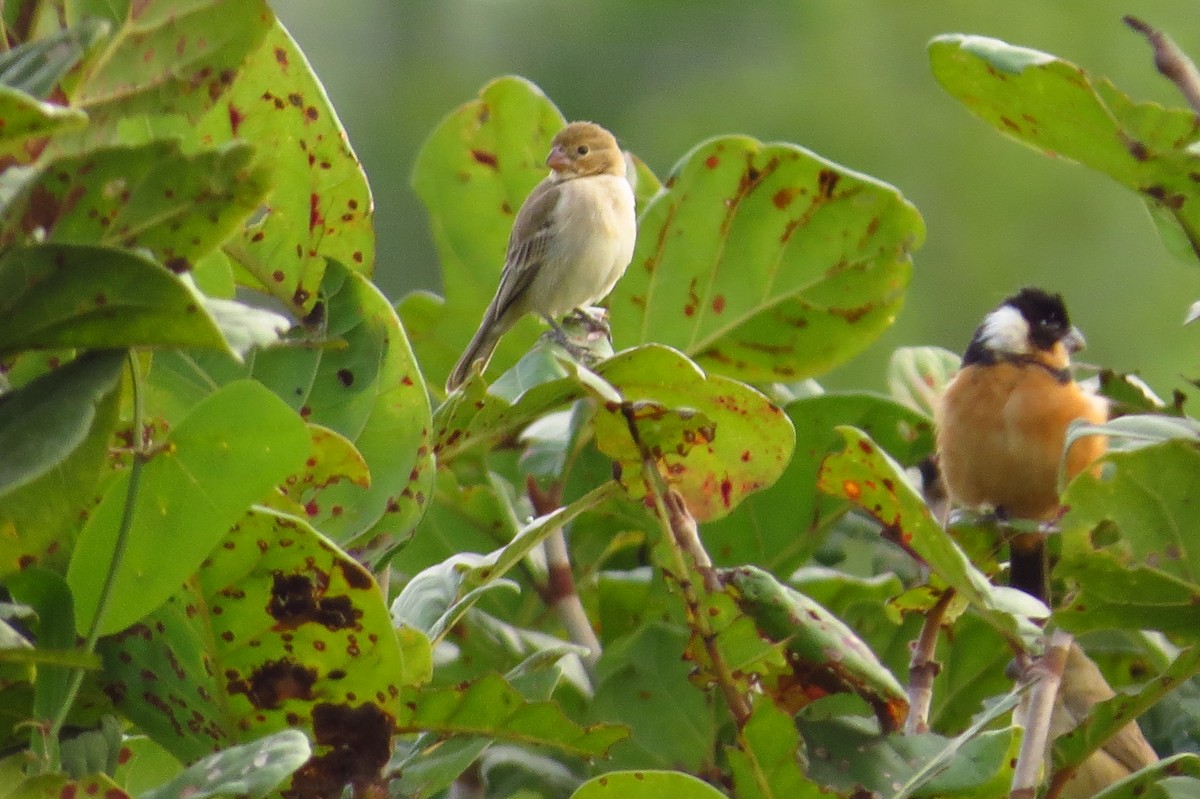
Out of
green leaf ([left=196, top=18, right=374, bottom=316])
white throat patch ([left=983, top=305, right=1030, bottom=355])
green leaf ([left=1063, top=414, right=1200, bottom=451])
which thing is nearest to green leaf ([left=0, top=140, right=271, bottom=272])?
green leaf ([left=196, top=18, right=374, bottom=316])

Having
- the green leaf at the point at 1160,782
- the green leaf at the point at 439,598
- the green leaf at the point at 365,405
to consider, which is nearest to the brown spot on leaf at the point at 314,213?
the green leaf at the point at 365,405

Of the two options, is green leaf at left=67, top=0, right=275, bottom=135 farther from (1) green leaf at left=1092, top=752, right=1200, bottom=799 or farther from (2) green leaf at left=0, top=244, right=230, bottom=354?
(1) green leaf at left=1092, top=752, right=1200, bottom=799

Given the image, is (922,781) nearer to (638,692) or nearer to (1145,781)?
(1145,781)

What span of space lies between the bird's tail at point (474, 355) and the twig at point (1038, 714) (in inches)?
33.2

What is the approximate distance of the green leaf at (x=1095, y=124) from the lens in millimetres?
1108

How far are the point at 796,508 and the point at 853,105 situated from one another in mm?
12399

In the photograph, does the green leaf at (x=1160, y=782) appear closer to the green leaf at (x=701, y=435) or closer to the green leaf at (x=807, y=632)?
the green leaf at (x=807, y=632)

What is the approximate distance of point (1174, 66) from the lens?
3.47 feet

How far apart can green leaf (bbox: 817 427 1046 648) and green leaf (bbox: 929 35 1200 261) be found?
0.28 meters

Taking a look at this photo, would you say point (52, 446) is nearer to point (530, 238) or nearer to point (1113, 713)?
point (1113, 713)

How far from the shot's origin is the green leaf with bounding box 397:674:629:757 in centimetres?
104

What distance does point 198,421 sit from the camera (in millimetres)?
835

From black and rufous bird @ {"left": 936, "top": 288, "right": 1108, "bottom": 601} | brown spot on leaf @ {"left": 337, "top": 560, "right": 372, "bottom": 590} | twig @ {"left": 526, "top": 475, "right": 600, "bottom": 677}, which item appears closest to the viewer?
brown spot on leaf @ {"left": 337, "top": 560, "right": 372, "bottom": 590}

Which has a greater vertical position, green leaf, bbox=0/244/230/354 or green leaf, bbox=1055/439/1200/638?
green leaf, bbox=0/244/230/354
